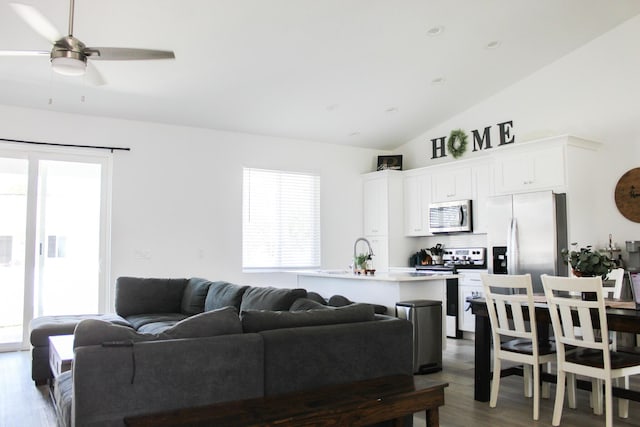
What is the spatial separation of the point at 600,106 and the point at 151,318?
5416 mm

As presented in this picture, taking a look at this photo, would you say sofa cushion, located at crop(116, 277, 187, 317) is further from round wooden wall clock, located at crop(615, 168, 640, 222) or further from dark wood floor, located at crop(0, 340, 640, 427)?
round wooden wall clock, located at crop(615, 168, 640, 222)

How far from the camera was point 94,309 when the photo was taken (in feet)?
20.2

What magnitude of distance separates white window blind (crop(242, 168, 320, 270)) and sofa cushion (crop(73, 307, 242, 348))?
472 centimetres

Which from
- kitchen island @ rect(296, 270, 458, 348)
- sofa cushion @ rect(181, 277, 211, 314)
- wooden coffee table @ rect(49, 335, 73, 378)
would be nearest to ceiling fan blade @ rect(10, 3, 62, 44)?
wooden coffee table @ rect(49, 335, 73, 378)

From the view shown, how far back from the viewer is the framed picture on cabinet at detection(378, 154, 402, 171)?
321 inches

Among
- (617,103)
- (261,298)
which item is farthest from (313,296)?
(617,103)

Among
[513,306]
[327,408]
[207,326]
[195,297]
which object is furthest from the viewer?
[195,297]

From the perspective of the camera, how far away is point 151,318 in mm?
4883

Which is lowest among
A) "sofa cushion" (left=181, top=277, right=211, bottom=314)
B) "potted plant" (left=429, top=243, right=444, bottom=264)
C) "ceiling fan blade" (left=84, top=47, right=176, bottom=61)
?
"sofa cushion" (left=181, top=277, right=211, bottom=314)

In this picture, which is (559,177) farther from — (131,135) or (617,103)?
(131,135)

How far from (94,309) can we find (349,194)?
4.06 metres

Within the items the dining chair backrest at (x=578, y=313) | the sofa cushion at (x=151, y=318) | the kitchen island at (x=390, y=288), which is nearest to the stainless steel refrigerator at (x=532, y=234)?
the kitchen island at (x=390, y=288)

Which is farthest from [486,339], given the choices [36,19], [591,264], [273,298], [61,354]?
[36,19]

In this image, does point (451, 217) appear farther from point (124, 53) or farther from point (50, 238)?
point (50, 238)
